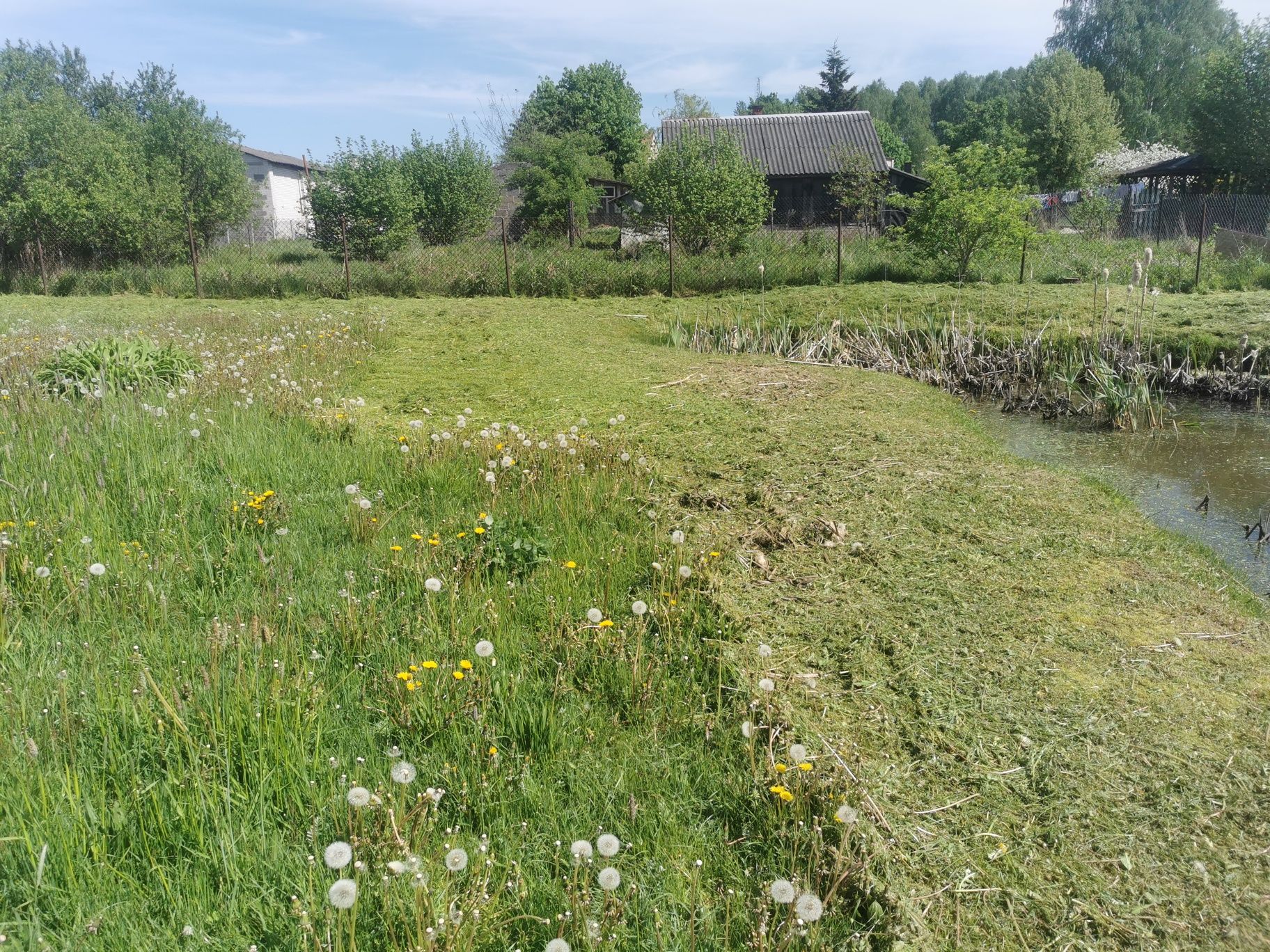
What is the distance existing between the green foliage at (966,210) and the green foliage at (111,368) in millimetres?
12634

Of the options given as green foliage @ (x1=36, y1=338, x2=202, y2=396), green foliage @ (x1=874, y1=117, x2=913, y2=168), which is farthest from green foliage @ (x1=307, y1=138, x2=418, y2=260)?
green foliage @ (x1=874, y1=117, x2=913, y2=168)

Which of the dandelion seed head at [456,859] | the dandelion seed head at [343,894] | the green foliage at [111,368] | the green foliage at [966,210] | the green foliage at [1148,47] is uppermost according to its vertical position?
the green foliage at [1148,47]

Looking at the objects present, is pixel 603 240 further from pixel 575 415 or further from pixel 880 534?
pixel 880 534

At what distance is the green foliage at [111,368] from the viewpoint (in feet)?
19.3

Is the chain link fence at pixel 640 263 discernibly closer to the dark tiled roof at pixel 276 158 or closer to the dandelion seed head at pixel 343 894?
the dandelion seed head at pixel 343 894

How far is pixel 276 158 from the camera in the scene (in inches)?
2191

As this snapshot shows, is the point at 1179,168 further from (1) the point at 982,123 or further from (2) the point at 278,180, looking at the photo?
(2) the point at 278,180

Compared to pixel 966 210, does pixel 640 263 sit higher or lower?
lower

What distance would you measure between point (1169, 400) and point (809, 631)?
292 inches

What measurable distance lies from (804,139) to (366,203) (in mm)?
20103

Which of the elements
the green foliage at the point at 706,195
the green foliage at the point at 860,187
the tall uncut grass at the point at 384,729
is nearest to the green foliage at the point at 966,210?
the green foliage at the point at 706,195

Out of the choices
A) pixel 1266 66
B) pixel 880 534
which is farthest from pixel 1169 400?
pixel 1266 66

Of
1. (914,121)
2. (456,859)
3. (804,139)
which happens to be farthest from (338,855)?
(914,121)

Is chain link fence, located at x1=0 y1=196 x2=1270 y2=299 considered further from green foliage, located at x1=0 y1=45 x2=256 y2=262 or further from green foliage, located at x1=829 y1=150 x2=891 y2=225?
green foliage, located at x1=829 y1=150 x2=891 y2=225
